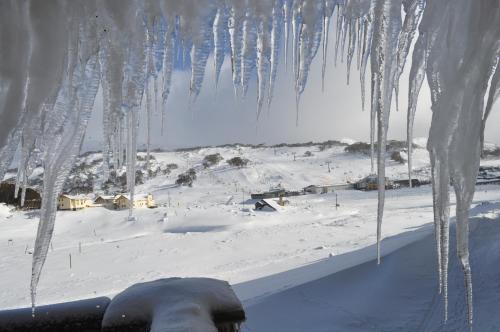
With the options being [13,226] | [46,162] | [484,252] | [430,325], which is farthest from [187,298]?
[13,226]

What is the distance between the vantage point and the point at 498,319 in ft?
15.6

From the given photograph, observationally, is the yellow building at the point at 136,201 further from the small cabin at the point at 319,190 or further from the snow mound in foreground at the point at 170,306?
the snow mound in foreground at the point at 170,306

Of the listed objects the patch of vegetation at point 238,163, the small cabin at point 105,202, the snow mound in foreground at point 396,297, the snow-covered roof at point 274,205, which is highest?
the patch of vegetation at point 238,163

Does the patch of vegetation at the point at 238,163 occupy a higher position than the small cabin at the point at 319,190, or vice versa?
the patch of vegetation at the point at 238,163

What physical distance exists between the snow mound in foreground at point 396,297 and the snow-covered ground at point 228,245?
5 cm

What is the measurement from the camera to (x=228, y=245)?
16031mm

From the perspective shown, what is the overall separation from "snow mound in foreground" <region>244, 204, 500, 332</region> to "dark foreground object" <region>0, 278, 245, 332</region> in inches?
166

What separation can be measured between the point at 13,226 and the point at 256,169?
3202 centimetres

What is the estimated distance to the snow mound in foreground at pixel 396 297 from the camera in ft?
17.3

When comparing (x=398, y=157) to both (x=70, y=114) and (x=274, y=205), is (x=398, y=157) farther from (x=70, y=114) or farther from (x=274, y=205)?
(x=70, y=114)

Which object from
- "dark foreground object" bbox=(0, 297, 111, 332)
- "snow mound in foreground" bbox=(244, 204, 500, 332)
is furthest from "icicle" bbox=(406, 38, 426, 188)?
"snow mound in foreground" bbox=(244, 204, 500, 332)

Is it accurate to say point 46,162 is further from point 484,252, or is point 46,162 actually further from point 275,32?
point 484,252

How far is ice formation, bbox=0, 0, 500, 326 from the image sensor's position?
1144 millimetres

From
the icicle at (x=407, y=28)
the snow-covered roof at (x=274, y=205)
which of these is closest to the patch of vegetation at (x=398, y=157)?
the snow-covered roof at (x=274, y=205)
